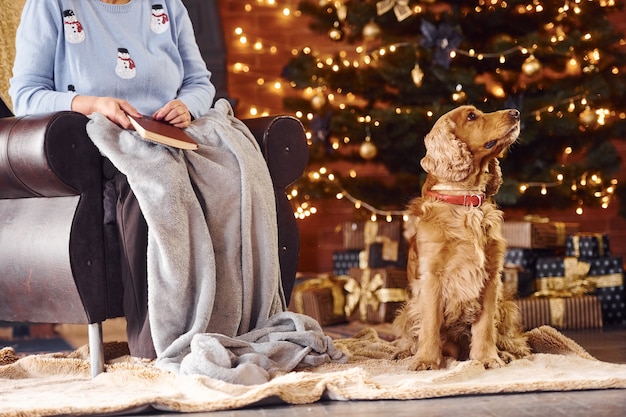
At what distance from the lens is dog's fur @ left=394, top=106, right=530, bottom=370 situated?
2.13 metres

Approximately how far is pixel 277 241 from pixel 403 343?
41 cm

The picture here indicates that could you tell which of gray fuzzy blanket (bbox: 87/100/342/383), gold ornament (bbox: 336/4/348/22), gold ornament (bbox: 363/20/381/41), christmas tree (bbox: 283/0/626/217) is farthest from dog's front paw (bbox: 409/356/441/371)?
gold ornament (bbox: 336/4/348/22)

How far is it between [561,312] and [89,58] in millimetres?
1817

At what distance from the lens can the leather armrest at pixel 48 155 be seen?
79.5 inches

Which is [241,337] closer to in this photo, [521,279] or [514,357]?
A: [514,357]

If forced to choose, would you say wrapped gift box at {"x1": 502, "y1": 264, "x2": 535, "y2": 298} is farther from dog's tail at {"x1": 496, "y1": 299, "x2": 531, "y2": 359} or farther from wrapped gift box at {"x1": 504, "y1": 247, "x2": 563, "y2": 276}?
dog's tail at {"x1": 496, "y1": 299, "x2": 531, "y2": 359}

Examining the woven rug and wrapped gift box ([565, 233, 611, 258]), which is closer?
the woven rug

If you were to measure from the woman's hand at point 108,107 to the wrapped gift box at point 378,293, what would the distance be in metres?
1.50

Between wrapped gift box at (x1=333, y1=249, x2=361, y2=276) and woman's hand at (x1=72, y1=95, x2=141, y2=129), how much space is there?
65.6 inches

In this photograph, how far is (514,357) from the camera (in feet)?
7.29


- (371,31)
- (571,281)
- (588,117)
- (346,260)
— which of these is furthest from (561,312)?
(371,31)

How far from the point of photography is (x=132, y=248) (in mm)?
2135

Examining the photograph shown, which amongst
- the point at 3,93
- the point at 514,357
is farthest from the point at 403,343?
the point at 3,93

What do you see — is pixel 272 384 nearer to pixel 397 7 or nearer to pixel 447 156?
pixel 447 156
